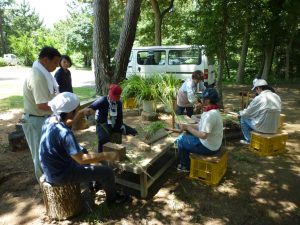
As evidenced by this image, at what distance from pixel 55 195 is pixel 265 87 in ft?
13.6

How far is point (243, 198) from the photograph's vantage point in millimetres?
3820

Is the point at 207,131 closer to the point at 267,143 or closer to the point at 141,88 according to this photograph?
the point at 267,143

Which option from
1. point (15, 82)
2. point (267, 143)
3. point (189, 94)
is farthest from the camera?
point (15, 82)

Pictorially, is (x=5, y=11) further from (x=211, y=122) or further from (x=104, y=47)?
(x=211, y=122)

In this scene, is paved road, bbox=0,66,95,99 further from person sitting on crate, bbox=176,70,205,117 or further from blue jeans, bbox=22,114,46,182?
blue jeans, bbox=22,114,46,182

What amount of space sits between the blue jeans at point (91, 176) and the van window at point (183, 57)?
7.98 meters

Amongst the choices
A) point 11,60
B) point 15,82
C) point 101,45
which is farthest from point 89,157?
point 11,60

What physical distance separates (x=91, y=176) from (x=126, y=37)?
15.0ft

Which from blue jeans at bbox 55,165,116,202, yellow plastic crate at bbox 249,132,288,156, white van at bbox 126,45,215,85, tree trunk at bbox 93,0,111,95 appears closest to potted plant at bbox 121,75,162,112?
tree trunk at bbox 93,0,111,95

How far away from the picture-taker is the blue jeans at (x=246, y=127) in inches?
221

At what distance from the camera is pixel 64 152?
3.03m

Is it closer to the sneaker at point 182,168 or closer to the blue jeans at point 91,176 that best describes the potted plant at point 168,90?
the sneaker at point 182,168

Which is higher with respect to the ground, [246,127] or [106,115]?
[106,115]

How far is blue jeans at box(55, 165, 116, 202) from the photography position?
3092 mm
